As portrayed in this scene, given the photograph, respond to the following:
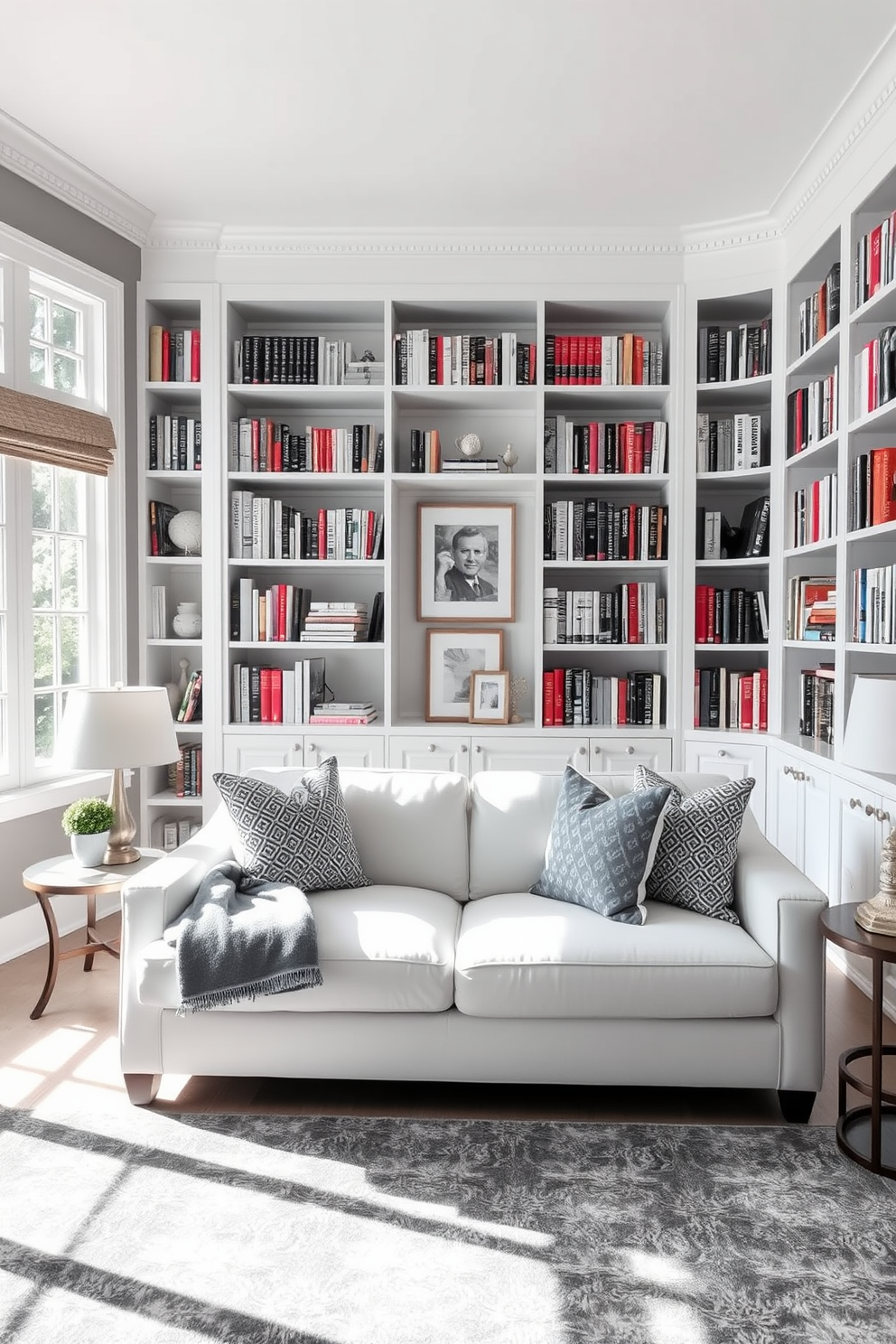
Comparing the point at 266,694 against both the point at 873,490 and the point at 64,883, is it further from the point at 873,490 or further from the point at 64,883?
the point at 873,490

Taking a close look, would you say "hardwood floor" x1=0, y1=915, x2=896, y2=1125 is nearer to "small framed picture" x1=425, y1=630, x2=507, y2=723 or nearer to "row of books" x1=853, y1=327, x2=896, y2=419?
"row of books" x1=853, y1=327, x2=896, y2=419

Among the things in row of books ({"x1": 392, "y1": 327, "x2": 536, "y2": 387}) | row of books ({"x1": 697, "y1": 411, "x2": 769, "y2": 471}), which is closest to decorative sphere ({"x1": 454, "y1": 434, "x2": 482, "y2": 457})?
row of books ({"x1": 392, "y1": 327, "x2": 536, "y2": 387})

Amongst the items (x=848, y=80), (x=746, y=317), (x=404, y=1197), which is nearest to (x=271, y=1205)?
(x=404, y=1197)

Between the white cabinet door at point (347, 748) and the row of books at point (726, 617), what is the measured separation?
5.18 feet

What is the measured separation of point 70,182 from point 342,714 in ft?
8.22

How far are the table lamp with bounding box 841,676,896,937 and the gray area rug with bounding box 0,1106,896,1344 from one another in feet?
1.87

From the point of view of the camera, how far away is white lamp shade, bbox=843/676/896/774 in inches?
90.1

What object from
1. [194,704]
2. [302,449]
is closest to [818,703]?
[302,449]

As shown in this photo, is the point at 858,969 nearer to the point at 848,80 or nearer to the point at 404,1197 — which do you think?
the point at 404,1197

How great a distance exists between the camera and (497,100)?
3270mm

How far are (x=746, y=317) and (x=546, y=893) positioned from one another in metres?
3.23

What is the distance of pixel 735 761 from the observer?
14.0ft

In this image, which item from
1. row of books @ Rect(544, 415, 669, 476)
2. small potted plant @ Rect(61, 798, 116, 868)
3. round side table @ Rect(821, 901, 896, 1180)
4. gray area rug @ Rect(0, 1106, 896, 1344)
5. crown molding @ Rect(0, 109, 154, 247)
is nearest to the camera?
gray area rug @ Rect(0, 1106, 896, 1344)

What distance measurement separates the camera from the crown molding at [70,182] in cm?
355
